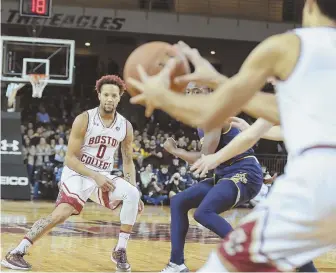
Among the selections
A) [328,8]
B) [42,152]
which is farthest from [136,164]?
[328,8]

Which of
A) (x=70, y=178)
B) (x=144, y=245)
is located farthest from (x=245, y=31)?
(x=70, y=178)

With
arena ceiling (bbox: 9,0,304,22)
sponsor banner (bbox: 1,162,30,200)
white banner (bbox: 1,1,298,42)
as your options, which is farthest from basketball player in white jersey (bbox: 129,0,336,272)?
arena ceiling (bbox: 9,0,304,22)

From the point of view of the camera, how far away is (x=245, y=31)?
77.2 feet

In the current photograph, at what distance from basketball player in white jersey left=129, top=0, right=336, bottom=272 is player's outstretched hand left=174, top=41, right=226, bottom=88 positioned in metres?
0.29

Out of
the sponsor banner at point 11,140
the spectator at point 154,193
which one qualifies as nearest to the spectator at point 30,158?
the sponsor banner at point 11,140

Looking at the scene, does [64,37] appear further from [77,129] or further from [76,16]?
[77,129]

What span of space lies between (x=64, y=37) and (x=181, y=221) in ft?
67.7

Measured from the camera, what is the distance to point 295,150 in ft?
7.73

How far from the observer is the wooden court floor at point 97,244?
652 centimetres

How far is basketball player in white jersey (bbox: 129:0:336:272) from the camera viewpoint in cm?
228

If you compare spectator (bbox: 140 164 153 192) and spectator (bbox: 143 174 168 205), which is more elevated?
spectator (bbox: 140 164 153 192)

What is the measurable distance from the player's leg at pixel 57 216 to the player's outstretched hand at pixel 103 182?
0.87 ft

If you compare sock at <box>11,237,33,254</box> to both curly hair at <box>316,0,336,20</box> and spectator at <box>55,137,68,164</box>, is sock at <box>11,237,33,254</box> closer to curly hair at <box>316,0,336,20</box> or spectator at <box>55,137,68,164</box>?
curly hair at <box>316,0,336,20</box>

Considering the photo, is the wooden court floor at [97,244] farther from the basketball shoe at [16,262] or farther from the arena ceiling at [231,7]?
the arena ceiling at [231,7]
